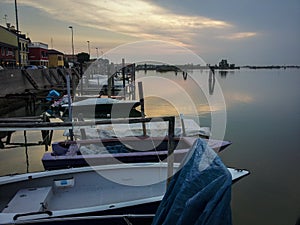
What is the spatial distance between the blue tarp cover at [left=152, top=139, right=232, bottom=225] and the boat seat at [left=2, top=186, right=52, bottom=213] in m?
2.34

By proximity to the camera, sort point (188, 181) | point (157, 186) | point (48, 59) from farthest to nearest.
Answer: point (48, 59), point (157, 186), point (188, 181)

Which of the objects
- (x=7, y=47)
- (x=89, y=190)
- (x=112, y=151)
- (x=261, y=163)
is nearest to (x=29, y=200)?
(x=89, y=190)

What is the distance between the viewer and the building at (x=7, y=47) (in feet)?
103

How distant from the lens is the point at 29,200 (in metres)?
3.79

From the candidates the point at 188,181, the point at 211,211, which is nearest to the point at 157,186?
the point at 188,181

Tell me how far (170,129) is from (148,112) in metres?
12.2

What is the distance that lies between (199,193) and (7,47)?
1455 inches

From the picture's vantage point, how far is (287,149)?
9117 mm

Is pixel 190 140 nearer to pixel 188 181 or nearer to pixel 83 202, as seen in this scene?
pixel 83 202

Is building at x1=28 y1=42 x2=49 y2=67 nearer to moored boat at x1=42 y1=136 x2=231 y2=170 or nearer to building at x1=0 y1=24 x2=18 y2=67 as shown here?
building at x1=0 y1=24 x2=18 y2=67

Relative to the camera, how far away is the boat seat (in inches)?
141

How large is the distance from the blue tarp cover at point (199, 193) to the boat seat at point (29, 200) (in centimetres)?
234

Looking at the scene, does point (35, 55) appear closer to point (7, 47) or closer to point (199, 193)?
point (7, 47)

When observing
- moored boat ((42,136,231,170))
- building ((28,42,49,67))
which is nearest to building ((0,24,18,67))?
building ((28,42,49,67))
